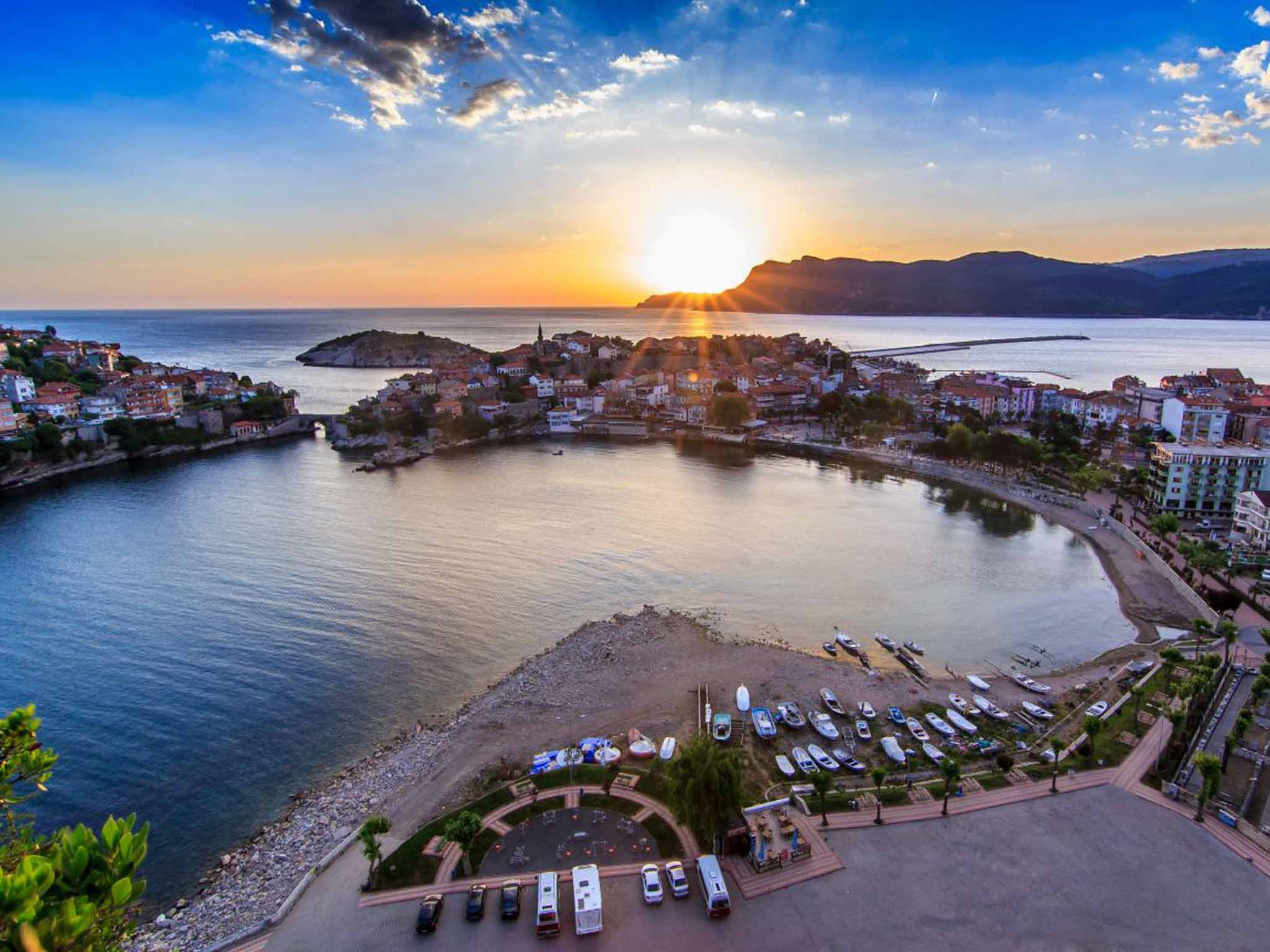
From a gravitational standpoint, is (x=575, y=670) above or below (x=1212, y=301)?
below

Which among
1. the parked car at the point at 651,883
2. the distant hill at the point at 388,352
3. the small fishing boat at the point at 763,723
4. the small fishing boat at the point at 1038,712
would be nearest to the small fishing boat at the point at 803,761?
the small fishing boat at the point at 763,723

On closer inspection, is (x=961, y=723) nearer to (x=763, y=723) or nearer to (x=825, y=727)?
(x=825, y=727)

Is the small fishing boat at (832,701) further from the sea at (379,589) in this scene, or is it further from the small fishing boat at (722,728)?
the sea at (379,589)

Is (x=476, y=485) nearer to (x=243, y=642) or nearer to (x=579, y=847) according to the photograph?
(x=243, y=642)

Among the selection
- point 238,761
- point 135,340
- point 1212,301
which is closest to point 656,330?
point 135,340

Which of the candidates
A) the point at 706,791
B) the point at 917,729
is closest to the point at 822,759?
the point at 917,729

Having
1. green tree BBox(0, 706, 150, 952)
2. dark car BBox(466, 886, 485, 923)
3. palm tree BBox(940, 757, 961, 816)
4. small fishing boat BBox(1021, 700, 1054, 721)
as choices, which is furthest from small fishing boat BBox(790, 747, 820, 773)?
green tree BBox(0, 706, 150, 952)
